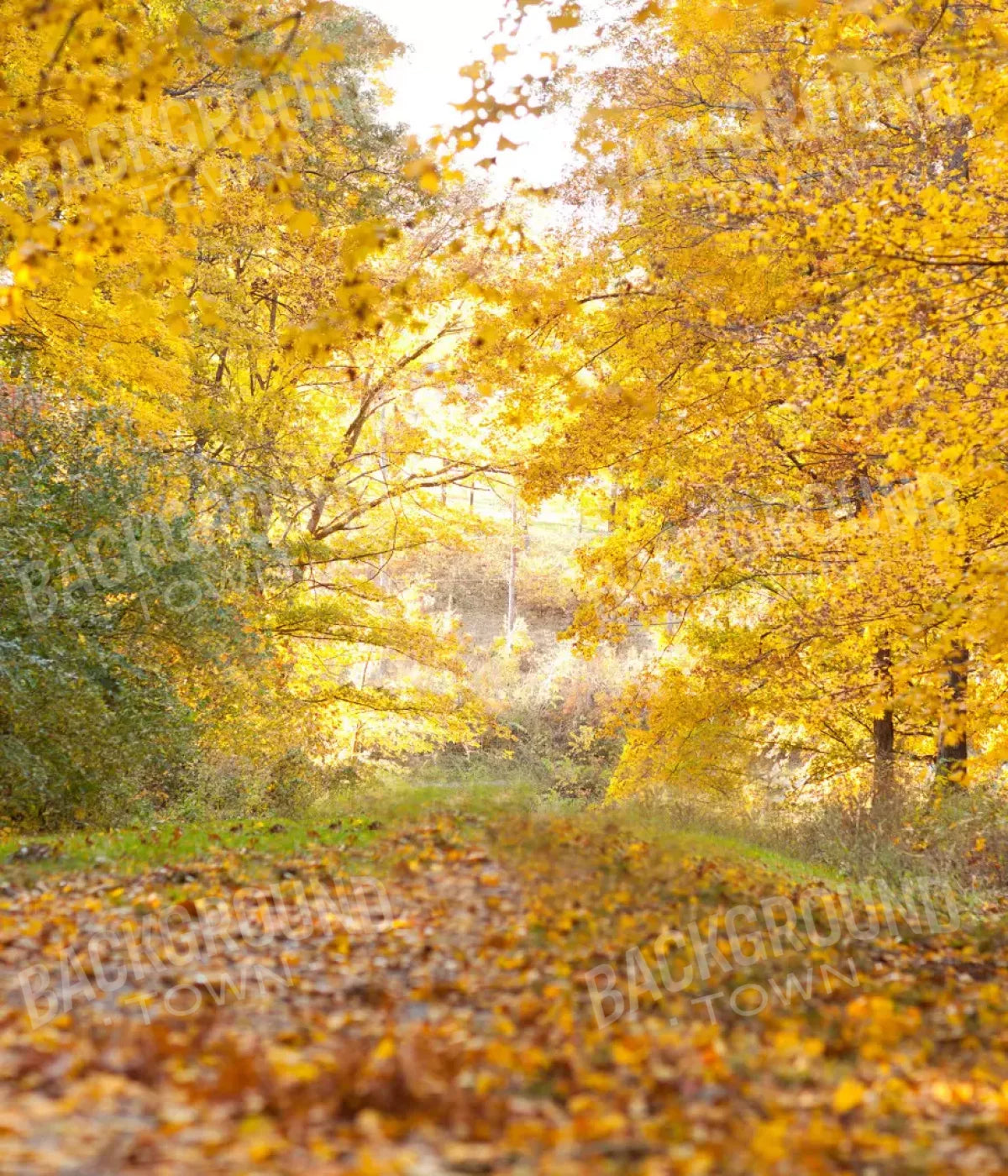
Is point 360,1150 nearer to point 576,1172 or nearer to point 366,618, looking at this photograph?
point 576,1172

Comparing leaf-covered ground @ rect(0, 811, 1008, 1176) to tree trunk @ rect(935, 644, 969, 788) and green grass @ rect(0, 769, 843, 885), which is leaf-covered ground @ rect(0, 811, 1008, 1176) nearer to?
green grass @ rect(0, 769, 843, 885)

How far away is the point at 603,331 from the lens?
33.4 feet

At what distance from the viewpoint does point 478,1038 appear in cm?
352

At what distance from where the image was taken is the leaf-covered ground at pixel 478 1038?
2709 mm

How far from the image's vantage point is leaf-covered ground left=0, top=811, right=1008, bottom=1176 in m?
2.71

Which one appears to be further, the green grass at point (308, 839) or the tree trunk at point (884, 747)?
the tree trunk at point (884, 747)

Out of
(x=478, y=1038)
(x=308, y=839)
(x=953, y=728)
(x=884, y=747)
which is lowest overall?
(x=478, y=1038)

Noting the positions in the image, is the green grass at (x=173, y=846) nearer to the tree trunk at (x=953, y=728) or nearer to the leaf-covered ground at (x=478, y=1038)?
the leaf-covered ground at (x=478, y=1038)

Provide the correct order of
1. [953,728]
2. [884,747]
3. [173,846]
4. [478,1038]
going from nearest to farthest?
1. [478,1038]
2. [173,846]
3. [953,728]
4. [884,747]

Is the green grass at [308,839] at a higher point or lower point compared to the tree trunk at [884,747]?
lower

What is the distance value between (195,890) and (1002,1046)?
4112 millimetres

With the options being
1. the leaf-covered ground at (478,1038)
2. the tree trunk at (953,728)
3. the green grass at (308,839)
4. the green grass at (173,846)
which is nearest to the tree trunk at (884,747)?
the tree trunk at (953,728)

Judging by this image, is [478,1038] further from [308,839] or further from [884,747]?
[884,747]

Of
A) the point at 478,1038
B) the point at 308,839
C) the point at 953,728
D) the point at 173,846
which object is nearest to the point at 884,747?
the point at 953,728
